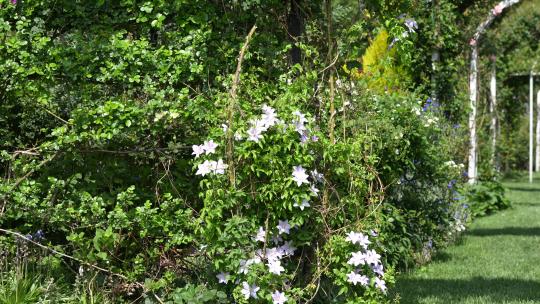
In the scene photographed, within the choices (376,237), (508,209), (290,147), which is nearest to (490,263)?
(376,237)

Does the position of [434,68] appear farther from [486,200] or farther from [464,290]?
[464,290]

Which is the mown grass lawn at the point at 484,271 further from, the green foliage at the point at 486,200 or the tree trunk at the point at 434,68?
the tree trunk at the point at 434,68

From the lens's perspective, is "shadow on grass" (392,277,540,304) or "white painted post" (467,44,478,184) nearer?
"shadow on grass" (392,277,540,304)

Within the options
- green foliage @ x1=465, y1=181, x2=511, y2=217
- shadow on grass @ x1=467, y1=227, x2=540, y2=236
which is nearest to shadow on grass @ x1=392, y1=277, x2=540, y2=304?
shadow on grass @ x1=467, y1=227, x2=540, y2=236

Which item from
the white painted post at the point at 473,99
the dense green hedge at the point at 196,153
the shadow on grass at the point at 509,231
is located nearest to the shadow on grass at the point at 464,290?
the dense green hedge at the point at 196,153

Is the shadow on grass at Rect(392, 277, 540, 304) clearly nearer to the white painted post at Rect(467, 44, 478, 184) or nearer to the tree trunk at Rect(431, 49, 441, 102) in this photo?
the tree trunk at Rect(431, 49, 441, 102)

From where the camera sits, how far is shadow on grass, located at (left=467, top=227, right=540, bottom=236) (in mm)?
10559

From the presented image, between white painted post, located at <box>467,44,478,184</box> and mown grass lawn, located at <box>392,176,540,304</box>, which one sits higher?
white painted post, located at <box>467,44,478,184</box>

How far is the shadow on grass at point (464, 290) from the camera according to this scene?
571 centimetres

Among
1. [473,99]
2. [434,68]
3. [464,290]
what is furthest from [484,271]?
[473,99]

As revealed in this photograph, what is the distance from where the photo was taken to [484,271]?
7199 mm

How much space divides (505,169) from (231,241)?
23964 millimetres

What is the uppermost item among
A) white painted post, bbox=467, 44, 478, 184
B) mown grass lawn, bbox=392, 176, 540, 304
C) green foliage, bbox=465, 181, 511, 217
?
white painted post, bbox=467, 44, 478, 184

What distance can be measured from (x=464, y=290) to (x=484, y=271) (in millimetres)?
1156
